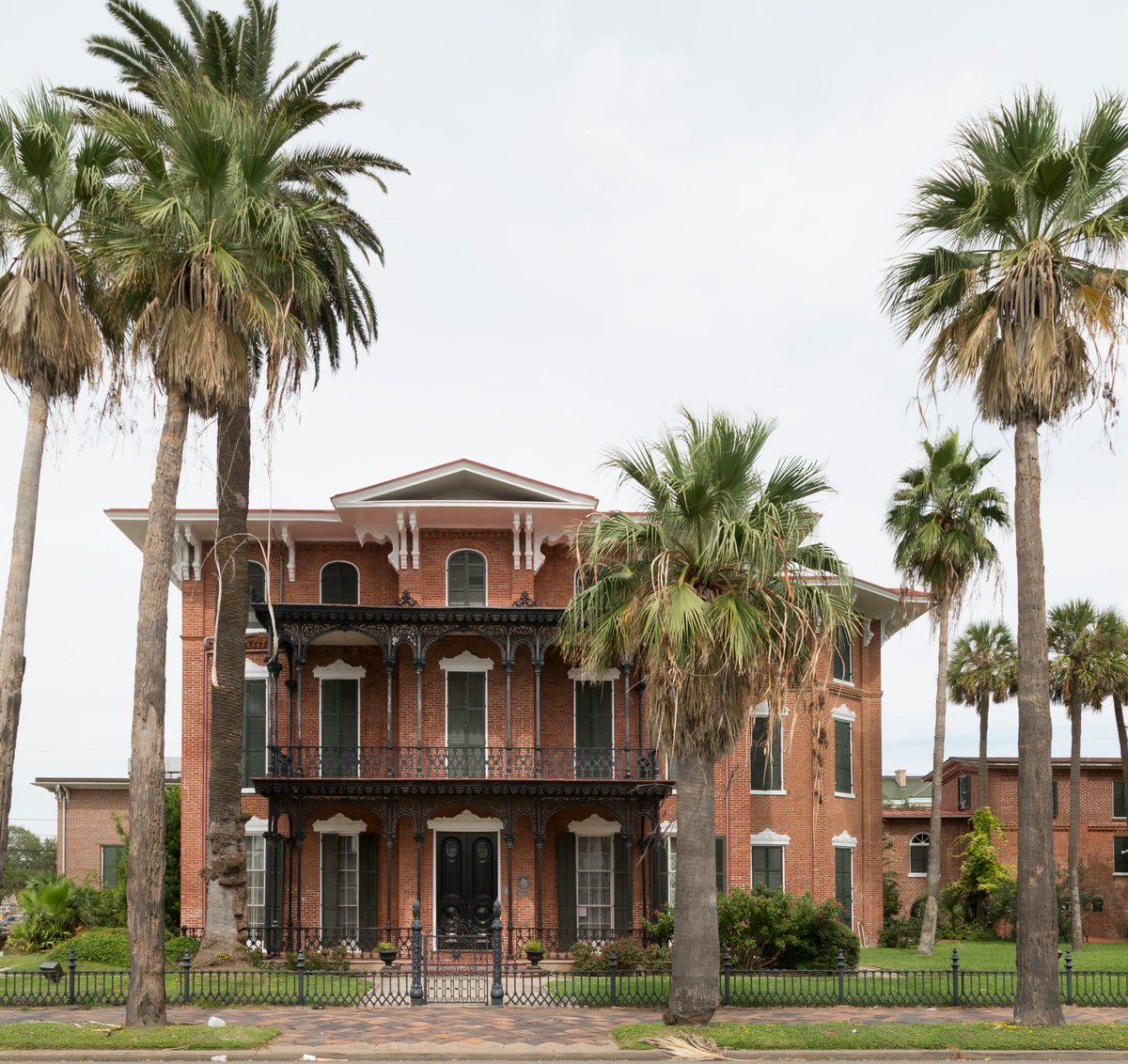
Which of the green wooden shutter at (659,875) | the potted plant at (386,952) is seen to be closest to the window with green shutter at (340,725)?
the potted plant at (386,952)

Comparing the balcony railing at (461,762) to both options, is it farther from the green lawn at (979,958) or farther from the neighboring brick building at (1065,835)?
the neighboring brick building at (1065,835)

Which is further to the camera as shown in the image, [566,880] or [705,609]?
[566,880]

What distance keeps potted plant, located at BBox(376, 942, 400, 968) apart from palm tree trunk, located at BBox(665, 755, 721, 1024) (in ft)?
32.9

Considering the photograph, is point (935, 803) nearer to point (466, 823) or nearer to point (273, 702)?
point (466, 823)

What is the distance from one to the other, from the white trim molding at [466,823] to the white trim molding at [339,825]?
1.64 meters

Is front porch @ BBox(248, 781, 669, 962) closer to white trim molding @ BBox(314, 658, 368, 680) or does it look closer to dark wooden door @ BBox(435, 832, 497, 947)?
dark wooden door @ BBox(435, 832, 497, 947)

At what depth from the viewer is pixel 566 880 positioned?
32562 millimetres

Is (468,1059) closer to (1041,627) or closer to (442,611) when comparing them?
(1041,627)

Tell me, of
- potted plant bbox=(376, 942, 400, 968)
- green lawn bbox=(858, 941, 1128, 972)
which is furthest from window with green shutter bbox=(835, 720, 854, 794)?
potted plant bbox=(376, 942, 400, 968)

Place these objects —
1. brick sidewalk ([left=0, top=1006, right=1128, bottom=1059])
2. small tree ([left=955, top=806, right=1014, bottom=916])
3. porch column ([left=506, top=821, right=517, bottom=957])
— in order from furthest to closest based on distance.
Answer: small tree ([left=955, top=806, right=1014, bottom=916]) → porch column ([left=506, top=821, right=517, bottom=957]) → brick sidewalk ([left=0, top=1006, right=1128, bottom=1059])

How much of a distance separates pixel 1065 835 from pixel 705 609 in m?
33.1

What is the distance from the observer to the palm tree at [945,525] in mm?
33906

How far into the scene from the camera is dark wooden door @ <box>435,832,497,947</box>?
104 ft

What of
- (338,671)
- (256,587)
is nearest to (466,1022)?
(338,671)
